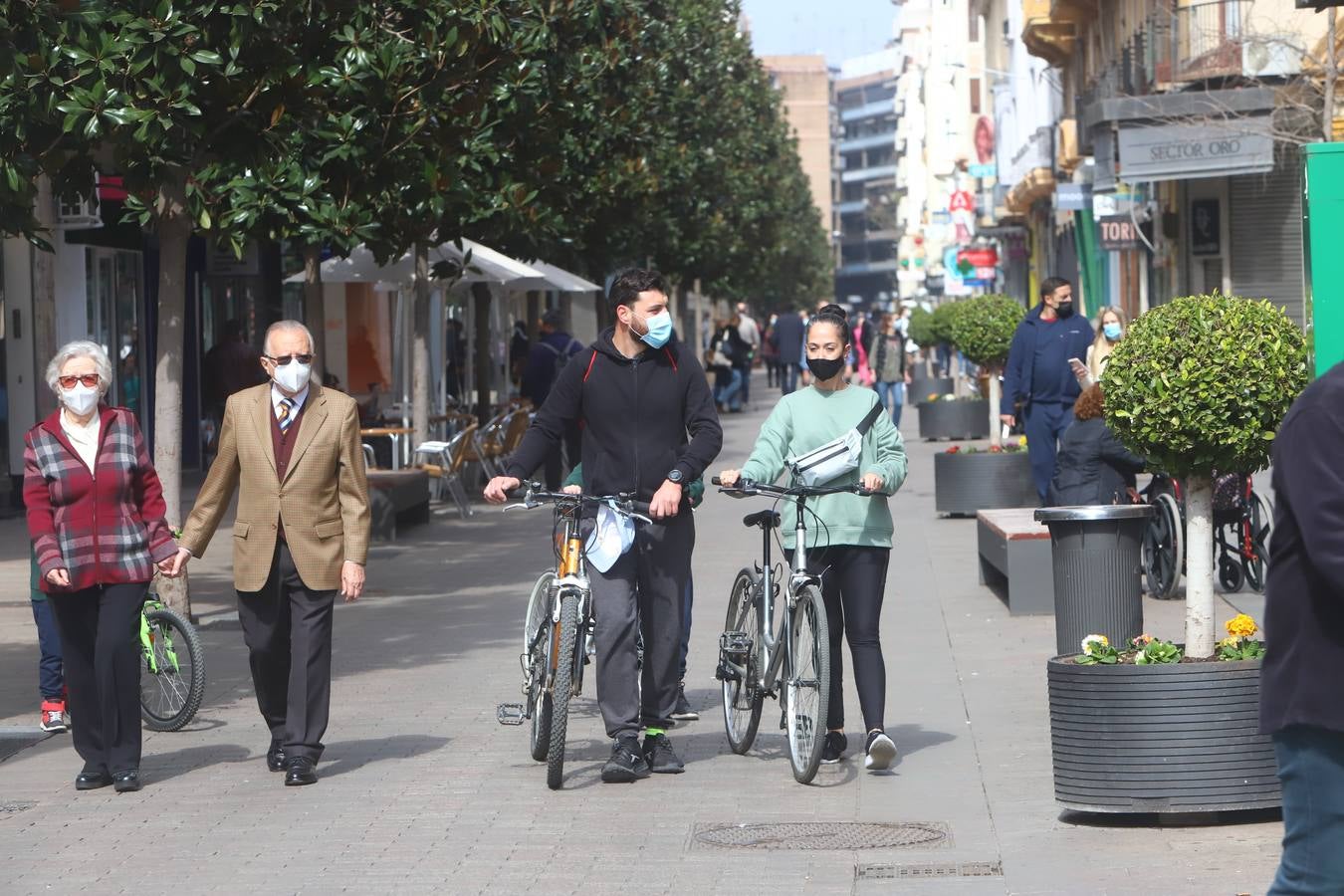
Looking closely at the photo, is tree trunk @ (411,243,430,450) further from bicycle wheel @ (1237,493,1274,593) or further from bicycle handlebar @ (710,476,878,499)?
bicycle handlebar @ (710,476,878,499)

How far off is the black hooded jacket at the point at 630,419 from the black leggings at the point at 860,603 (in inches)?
22.9

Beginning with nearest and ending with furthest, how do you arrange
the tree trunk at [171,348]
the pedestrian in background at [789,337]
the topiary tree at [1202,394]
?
the topiary tree at [1202,394] → the tree trunk at [171,348] → the pedestrian in background at [789,337]

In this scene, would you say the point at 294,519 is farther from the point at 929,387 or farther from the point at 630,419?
the point at 929,387

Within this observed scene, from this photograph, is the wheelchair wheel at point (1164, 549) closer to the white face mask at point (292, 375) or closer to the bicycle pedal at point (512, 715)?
the bicycle pedal at point (512, 715)

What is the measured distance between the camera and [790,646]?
26.2 ft

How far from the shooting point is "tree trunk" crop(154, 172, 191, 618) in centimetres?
1229

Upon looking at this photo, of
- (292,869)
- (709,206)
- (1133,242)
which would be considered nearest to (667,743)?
(292,869)

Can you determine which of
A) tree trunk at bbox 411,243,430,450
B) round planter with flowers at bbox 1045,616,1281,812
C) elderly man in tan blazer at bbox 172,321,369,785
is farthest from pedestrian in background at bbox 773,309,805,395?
round planter with flowers at bbox 1045,616,1281,812

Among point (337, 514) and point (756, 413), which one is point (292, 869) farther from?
point (756, 413)

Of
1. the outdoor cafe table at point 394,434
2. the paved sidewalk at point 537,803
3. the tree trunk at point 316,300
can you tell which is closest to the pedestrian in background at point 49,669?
the paved sidewalk at point 537,803

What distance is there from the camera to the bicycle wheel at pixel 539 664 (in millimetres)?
8086

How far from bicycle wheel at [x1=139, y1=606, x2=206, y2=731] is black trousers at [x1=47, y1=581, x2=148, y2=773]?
98cm

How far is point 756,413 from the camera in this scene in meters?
42.9

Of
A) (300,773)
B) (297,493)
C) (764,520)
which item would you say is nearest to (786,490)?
(764,520)
